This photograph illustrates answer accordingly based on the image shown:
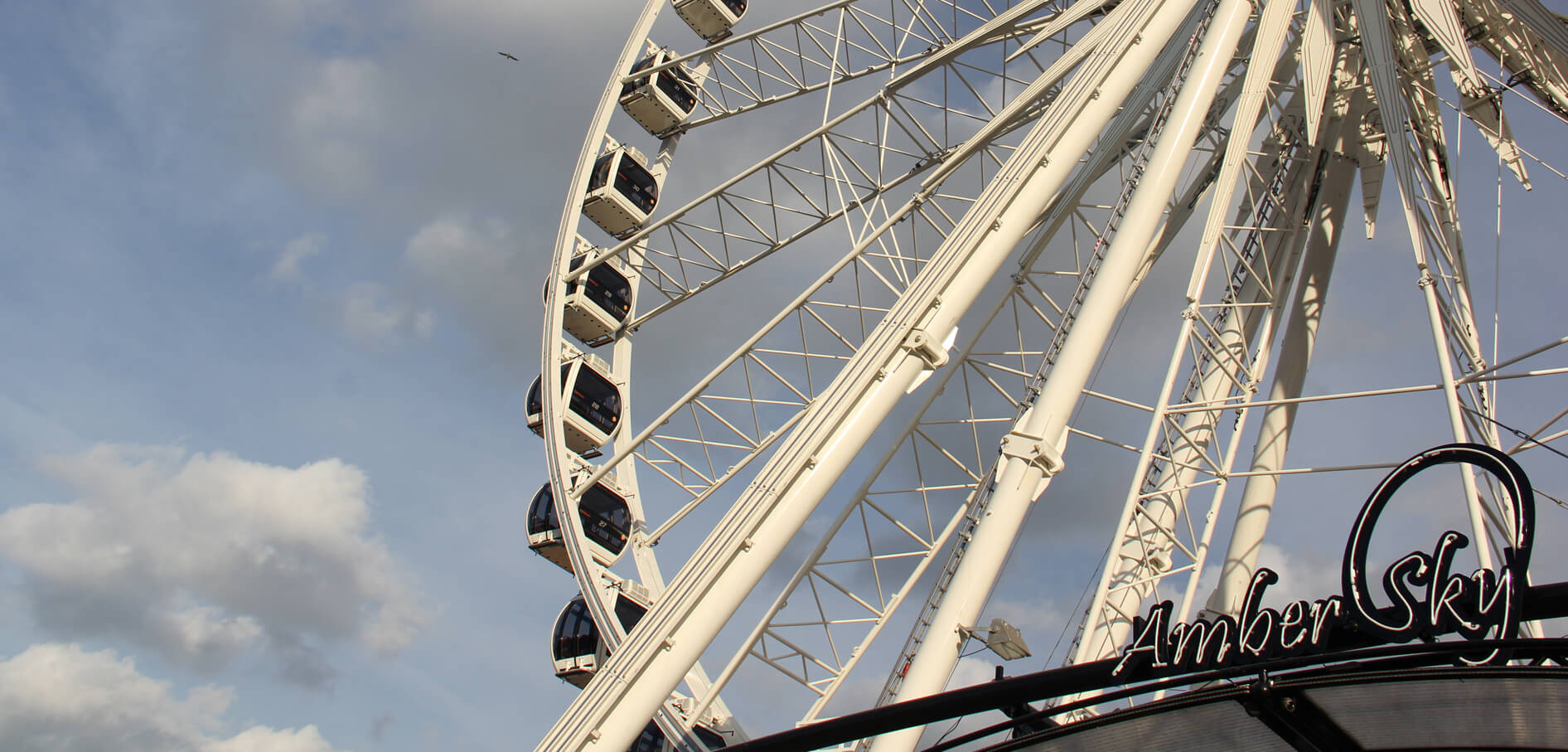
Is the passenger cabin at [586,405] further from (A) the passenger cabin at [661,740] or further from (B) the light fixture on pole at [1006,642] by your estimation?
(B) the light fixture on pole at [1006,642]

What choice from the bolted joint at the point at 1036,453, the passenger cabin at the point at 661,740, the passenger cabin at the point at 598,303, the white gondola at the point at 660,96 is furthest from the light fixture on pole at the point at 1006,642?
the white gondola at the point at 660,96

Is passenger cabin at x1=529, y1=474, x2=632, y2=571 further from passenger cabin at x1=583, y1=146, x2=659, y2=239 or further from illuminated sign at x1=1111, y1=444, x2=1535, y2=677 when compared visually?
illuminated sign at x1=1111, y1=444, x2=1535, y2=677

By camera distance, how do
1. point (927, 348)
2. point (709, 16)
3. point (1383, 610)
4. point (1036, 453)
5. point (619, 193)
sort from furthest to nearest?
point (709, 16) < point (619, 193) < point (927, 348) < point (1036, 453) < point (1383, 610)

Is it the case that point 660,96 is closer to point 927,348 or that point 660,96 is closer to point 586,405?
point 586,405

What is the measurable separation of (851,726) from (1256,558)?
862 cm

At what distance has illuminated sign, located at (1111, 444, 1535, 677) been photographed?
6.82m

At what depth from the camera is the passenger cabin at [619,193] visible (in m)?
22.2

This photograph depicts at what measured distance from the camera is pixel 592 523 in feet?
60.1

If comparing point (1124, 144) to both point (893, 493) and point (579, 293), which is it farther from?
point (579, 293)

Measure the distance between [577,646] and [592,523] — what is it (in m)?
2.14

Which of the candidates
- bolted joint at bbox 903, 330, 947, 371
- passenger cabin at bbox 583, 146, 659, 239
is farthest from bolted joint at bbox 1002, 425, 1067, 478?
passenger cabin at bbox 583, 146, 659, 239

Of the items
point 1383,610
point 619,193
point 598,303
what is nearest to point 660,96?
point 619,193

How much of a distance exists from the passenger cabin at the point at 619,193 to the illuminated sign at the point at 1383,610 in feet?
51.1

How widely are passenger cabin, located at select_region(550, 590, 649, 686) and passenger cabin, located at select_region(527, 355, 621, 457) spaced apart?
8.41 feet
